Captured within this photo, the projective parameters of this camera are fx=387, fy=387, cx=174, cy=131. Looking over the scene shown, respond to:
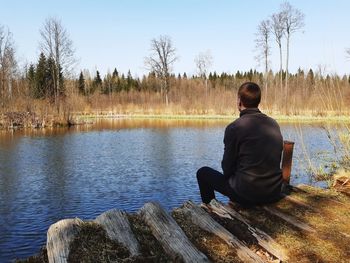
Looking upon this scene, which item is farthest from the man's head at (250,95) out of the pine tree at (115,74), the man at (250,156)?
the pine tree at (115,74)

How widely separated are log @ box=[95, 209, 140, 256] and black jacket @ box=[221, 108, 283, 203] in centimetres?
133

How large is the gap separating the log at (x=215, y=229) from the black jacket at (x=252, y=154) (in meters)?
0.50

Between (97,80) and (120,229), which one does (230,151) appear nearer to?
(120,229)

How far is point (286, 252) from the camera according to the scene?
12.6 ft

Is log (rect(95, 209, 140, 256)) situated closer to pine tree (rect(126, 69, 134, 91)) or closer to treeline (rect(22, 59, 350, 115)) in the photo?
treeline (rect(22, 59, 350, 115))

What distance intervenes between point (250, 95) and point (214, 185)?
1.16m

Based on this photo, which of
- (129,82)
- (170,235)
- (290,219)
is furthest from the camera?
(129,82)

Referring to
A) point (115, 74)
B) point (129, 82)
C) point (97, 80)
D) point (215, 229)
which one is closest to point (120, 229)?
point (215, 229)

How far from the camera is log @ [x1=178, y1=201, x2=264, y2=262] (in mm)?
3658

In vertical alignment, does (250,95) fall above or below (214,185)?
→ above

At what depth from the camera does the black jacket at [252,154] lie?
4.32 metres

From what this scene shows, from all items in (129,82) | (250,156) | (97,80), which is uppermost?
(97,80)

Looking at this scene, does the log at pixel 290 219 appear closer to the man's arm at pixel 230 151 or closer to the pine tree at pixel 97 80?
the man's arm at pixel 230 151

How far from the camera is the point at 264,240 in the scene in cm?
401
